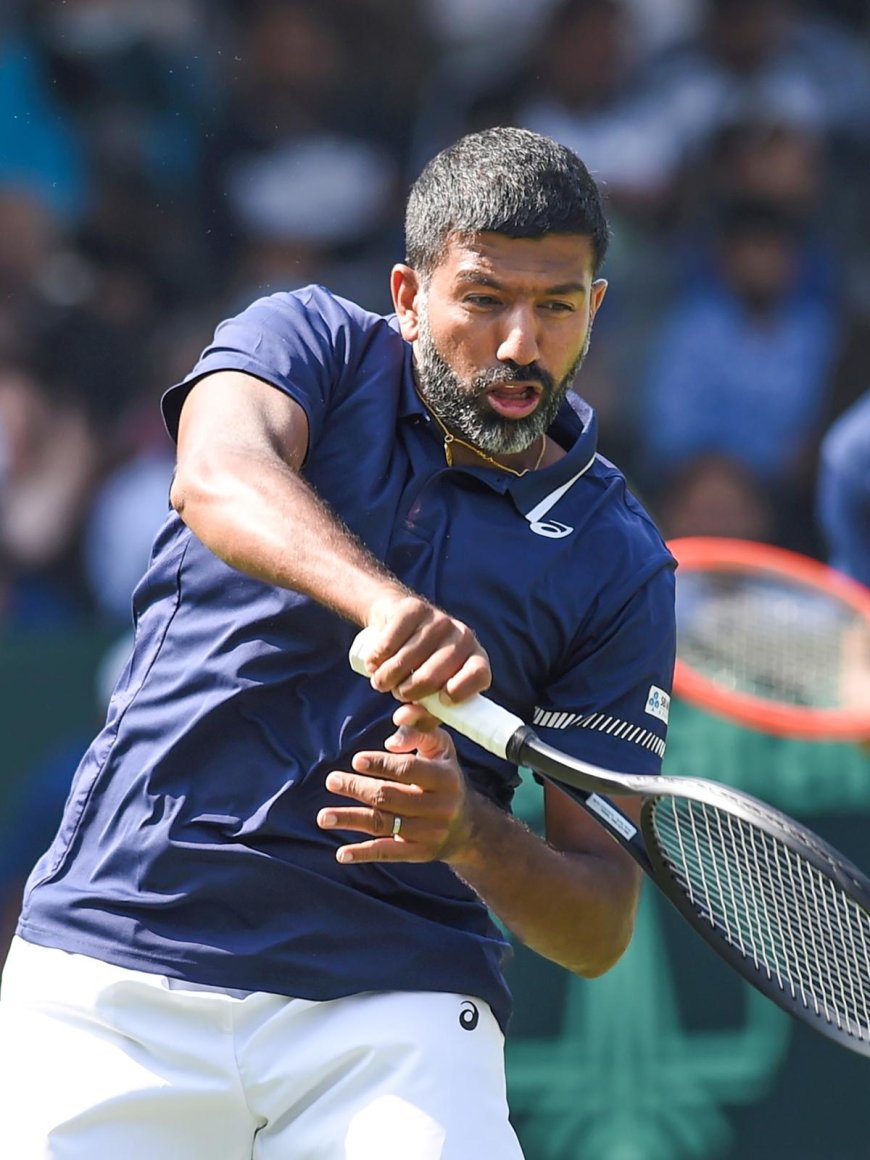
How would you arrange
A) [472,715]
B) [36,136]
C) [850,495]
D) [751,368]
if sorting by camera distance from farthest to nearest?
[751,368]
[36,136]
[850,495]
[472,715]

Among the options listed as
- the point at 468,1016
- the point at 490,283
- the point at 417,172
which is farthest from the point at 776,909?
the point at 417,172

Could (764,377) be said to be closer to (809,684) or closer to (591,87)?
(591,87)

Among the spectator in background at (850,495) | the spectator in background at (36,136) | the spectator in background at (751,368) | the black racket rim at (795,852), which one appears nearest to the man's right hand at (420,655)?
the black racket rim at (795,852)

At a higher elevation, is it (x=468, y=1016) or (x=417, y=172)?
(x=417, y=172)

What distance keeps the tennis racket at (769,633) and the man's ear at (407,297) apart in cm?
248

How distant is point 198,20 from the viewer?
7.58 m

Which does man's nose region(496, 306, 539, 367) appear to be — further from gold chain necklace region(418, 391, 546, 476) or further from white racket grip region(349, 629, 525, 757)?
white racket grip region(349, 629, 525, 757)

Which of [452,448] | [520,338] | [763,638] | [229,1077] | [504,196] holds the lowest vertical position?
[763,638]

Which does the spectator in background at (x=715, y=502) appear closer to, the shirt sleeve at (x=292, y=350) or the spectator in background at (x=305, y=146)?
the spectator in background at (x=305, y=146)

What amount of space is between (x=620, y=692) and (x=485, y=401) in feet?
1.80

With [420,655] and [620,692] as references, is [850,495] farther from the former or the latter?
[420,655]

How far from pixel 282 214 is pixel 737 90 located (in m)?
1.91

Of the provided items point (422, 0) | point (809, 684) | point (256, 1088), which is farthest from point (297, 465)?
point (422, 0)

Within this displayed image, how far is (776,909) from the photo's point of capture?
3398 millimetres
